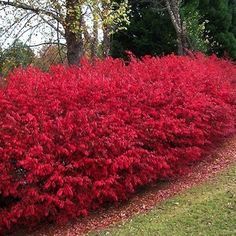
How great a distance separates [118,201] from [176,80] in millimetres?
2209

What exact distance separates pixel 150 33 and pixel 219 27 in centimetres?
277

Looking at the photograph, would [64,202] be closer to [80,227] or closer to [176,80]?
[80,227]

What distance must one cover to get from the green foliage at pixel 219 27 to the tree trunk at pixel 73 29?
4921 millimetres

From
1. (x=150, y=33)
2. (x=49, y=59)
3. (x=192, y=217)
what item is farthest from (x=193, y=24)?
(x=192, y=217)

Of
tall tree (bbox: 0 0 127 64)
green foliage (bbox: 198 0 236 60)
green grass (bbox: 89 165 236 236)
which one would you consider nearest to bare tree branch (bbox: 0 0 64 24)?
tall tree (bbox: 0 0 127 64)

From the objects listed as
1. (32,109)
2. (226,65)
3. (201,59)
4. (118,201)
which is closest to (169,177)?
(118,201)

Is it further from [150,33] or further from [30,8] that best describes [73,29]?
[150,33]

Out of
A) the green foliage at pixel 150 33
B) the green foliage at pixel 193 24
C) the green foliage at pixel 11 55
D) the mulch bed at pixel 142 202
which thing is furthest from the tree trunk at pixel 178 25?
the mulch bed at pixel 142 202

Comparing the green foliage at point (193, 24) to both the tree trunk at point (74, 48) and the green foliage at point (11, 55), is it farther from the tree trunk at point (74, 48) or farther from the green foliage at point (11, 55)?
the green foliage at point (11, 55)

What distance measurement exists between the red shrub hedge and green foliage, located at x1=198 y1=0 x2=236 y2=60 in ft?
28.9

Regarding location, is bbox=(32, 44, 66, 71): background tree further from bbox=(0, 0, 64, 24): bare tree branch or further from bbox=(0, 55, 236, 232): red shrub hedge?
bbox=(0, 55, 236, 232): red shrub hedge

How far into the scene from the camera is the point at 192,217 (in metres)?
5.52

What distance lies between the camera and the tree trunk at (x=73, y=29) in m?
11.3

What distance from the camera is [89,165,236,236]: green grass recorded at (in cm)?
523
